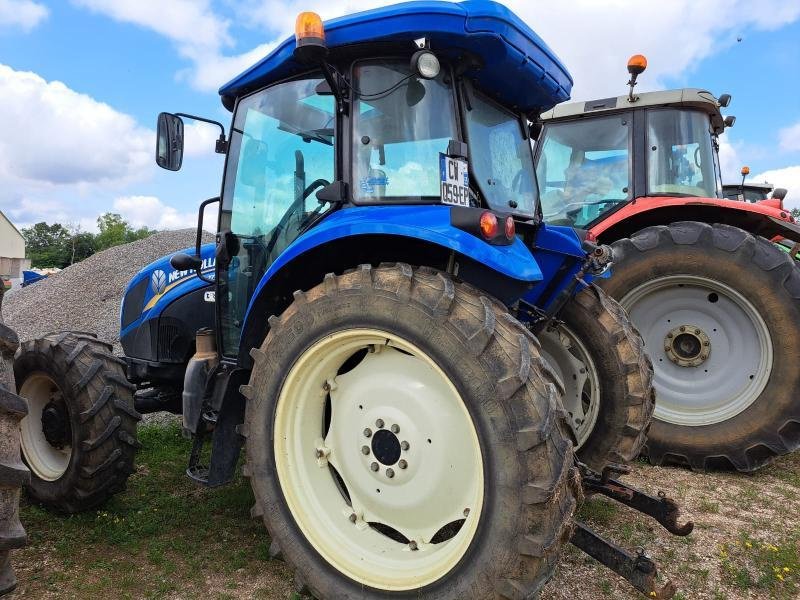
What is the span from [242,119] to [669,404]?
12.3 ft

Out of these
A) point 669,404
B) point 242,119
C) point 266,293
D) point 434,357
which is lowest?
point 669,404

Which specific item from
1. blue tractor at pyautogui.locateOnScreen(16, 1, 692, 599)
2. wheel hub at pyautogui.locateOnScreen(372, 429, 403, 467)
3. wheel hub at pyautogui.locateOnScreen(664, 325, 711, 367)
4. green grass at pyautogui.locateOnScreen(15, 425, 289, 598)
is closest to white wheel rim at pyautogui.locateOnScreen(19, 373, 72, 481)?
blue tractor at pyautogui.locateOnScreen(16, 1, 692, 599)

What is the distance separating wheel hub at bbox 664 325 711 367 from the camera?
4652 millimetres

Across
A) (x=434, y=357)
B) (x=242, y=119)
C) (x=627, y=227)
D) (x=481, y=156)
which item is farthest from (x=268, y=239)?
(x=627, y=227)

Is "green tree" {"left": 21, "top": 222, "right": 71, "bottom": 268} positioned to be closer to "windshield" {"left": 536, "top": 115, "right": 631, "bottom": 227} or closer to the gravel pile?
the gravel pile

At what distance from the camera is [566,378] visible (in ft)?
11.2

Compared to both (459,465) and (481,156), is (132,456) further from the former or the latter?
(481,156)

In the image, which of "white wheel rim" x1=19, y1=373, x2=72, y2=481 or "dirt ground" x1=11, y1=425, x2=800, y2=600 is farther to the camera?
"white wheel rim" x1=19, y1=373, x2=72, y2=481

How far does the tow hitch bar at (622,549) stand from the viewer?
7.04 feet

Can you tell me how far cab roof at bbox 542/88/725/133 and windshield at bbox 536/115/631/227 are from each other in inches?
3.5

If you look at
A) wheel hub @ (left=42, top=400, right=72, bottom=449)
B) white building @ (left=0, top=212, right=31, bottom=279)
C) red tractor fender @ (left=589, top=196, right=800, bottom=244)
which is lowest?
wheel hub @ (left=42, top=400, right=72, bottom=449)

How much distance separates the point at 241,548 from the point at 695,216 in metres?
4.23

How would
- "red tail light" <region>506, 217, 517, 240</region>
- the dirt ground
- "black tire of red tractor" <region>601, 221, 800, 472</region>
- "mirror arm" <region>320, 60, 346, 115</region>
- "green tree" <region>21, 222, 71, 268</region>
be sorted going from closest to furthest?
1. "red tail light" <region>506, 217, 517, 240</region>
2. "mirror arm" <region>320, 60, 346, 115</region>
3. the dirt ground
4. "black tire of red tractor" <region>601, 221, 800, 472</region>
5. "green tree" <region>21, 222, 71, 268</region>

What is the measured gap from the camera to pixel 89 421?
322 centimetres
